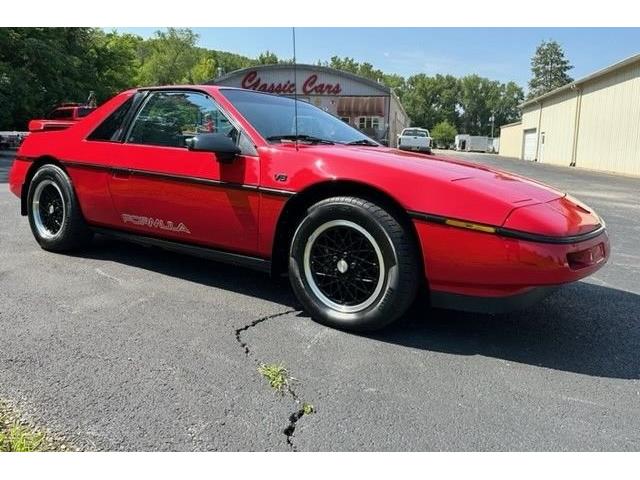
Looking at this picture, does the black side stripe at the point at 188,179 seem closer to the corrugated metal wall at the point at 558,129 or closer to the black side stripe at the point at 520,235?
the black side stripe at the point at 520,235

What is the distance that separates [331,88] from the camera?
3628 cm

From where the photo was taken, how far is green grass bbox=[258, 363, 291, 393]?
2.39 m

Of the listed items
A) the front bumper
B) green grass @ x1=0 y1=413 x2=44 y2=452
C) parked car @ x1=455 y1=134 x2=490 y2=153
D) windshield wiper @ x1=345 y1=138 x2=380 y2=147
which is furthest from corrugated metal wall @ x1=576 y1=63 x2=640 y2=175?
parked car @ x1=455 y1=134 x2=490 y2=153

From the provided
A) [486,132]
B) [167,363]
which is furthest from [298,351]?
[486,132]

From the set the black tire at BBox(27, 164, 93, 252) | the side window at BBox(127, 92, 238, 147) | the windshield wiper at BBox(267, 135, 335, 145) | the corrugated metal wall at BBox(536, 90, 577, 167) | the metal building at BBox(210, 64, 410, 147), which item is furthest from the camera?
the metal building at BBox(210, 64, 410, 147)

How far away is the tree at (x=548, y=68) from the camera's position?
91.4m

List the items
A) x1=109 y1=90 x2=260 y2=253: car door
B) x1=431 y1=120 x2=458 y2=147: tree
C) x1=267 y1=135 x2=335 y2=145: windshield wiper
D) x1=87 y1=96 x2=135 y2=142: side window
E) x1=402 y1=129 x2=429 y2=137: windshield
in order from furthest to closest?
1. x1=431 y1=120 x2=458 y2=147: tree
2. x1=402 y1=129 x2=429 y2=137: windshield
3. x1=87 y1=96 x2=135 y2=142: side window
4. x1=267 y1=135 x2=335 y2=145: windshield wiper
5. x1=109 y1=90 x2=260 y2=253: car door

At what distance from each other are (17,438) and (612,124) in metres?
26.6

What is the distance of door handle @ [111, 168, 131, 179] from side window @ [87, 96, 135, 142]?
0.88 ft

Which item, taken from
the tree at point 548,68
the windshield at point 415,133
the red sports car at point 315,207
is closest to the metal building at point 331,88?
the windshield at point 415,133

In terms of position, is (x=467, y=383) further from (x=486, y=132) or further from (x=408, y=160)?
(x=486, y=132)

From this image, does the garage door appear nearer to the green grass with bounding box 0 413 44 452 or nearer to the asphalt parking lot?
the asphalt parking lot

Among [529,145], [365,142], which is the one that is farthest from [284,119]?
[529,145]

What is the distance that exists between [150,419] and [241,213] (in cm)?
151
